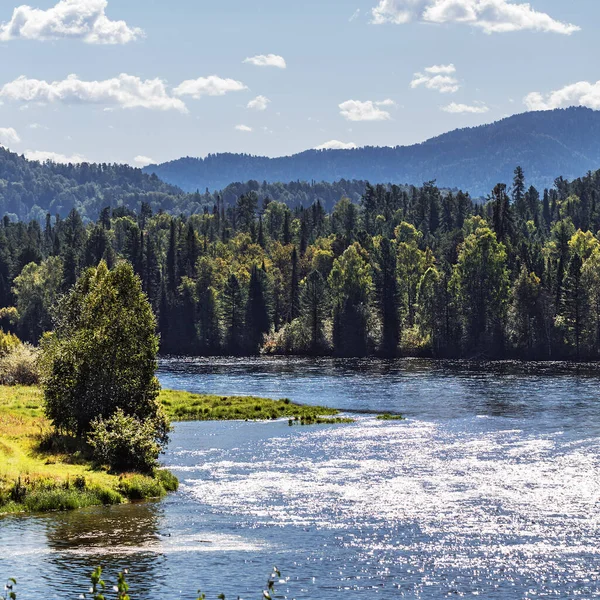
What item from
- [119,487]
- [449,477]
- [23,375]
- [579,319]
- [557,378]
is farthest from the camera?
Result: [579,319]

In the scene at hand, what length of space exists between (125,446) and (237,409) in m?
36.0

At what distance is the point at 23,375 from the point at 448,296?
300 ft

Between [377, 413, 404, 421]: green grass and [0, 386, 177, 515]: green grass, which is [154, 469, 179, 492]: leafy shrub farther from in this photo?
[377, 413, 404, 421]: green grass

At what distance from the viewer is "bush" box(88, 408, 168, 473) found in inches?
2667

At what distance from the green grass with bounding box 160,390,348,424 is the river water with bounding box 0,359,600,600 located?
13.4 feet

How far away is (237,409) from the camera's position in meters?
104

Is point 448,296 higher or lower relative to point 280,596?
higher

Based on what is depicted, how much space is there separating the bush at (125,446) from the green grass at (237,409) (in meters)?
29.5

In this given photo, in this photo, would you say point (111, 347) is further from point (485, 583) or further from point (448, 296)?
point (448, 296)

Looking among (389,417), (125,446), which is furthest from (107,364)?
(389,417)

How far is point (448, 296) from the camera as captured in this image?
189500 mm

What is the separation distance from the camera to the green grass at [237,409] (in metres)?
99.9

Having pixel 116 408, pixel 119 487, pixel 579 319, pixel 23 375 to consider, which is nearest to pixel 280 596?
pixel 119 487

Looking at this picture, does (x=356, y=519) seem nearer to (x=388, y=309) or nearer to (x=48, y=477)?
(x=48, y=477)
